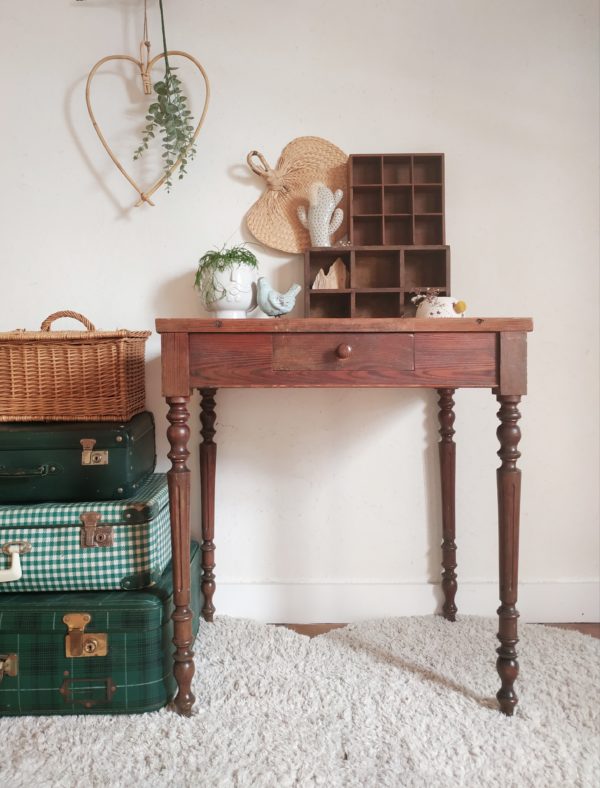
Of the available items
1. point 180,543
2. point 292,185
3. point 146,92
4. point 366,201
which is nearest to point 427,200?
point 366,201

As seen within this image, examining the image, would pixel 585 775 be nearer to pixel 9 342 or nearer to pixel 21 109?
pixel 9 342

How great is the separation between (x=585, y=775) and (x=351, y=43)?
2.12 meters

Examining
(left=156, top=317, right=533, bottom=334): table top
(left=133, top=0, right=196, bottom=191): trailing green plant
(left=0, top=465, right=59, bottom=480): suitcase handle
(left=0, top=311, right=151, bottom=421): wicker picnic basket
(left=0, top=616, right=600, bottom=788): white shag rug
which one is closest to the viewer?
(left=0, top=616, right=600, bottom=788): white shag rug

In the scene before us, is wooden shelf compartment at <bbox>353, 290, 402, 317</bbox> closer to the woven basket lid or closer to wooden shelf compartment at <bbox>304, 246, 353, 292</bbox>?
wooden shelf compartment at <bbox>304, 246, 353, 292</bbox>

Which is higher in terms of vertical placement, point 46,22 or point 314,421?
Result: point 46,22

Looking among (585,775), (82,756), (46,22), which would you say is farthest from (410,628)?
(46,22)

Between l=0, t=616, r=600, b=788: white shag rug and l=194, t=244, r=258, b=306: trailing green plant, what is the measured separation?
1.05m

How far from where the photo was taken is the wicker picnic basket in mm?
1599

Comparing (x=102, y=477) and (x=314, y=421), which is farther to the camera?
(x=314, y=421)

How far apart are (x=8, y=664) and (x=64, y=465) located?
1.60 feet

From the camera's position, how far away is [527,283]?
6.23 ft

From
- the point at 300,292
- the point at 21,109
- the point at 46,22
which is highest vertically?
the point at 46,22

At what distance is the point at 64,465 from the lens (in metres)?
1.51

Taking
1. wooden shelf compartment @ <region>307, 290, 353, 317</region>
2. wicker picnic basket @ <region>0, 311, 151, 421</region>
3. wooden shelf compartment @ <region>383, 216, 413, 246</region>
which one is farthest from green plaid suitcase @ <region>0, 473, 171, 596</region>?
wooden shelf compartment @ <region>383, 216, 413, 246</region>
